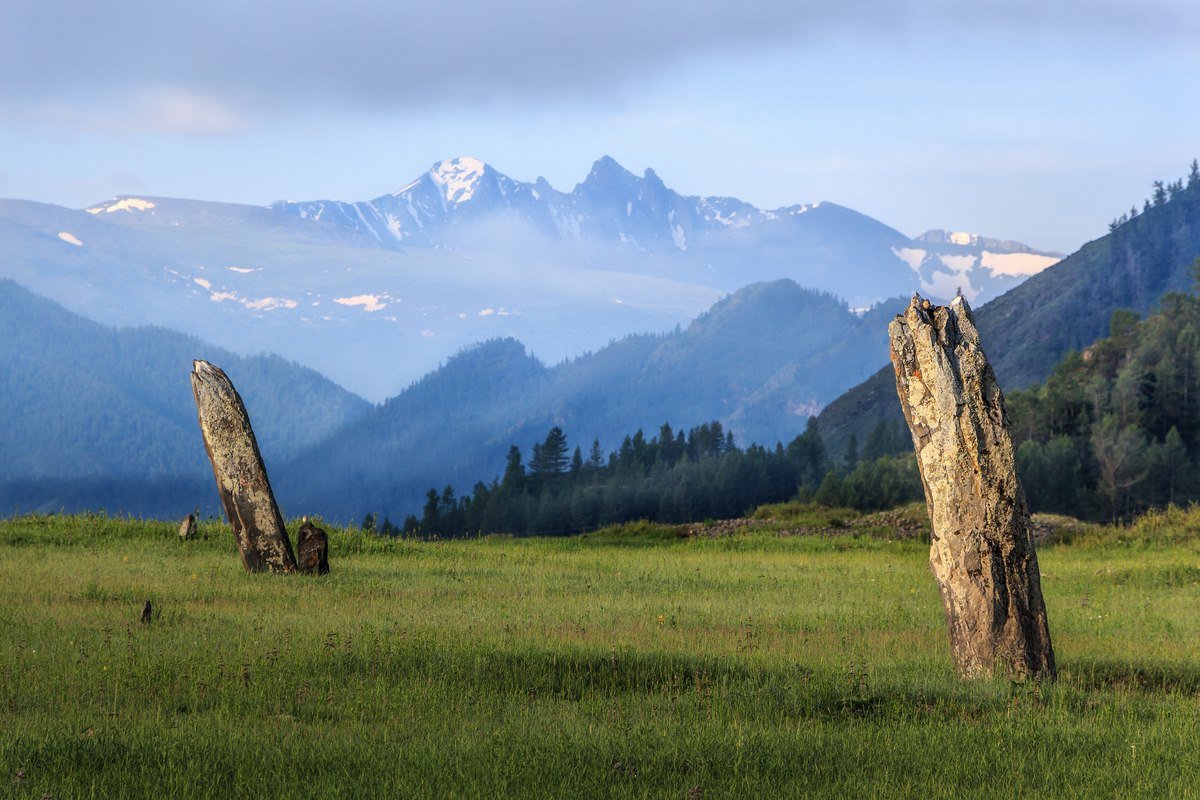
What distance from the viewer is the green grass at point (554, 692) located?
35.8 feet

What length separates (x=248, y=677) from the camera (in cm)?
1441

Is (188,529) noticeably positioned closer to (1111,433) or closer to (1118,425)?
(1111,433)

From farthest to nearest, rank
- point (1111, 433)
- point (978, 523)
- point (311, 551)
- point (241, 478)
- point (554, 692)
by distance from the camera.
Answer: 1. point (1111, 433)
2. point (241, 478)
3. point (311, 551)
4. point (978, 523)
5. point (554, 692)

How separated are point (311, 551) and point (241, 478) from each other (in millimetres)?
2291

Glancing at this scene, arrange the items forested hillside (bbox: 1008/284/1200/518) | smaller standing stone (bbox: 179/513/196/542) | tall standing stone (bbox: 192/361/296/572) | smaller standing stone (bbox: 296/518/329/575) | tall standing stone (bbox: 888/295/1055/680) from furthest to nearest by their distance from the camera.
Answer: forested hillside (bbox: 1008/284/1200/518) < smaller standing stone (bbox: 179/513/196/542) < tall standing stone (bbox: 192/361/296/572) < smaller standing stone (bbox: 296/518/329/575) < tall standing stone (bbox: 888/295/1055/680)

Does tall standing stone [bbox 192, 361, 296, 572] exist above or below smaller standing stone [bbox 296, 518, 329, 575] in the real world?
above

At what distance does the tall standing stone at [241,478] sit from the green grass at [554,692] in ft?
3.32

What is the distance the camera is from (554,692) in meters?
14.7

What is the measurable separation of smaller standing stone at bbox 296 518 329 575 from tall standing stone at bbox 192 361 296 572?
0.26m

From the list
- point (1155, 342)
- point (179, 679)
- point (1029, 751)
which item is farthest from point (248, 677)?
point (1155, 342)

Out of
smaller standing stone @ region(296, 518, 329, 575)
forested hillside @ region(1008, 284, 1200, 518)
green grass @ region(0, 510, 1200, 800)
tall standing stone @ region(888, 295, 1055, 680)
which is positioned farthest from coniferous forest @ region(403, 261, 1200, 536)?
tall standing stone @ region(888, 295, 1055, 680)

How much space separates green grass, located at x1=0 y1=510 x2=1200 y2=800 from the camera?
1090 centimetres

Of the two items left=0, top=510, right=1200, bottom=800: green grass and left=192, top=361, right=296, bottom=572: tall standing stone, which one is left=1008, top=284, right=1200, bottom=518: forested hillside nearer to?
left=192, top=361, right=296, bottom=572: tall standing stone

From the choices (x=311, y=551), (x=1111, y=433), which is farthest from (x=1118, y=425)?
(x=311, y=551)
